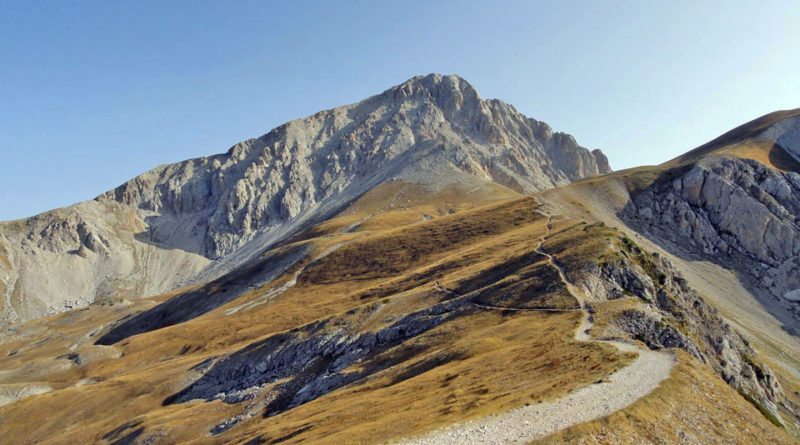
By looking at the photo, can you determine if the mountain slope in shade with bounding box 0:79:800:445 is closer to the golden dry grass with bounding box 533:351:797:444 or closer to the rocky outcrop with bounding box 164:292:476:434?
the golden dry grass with bounding box 533:351:797:444

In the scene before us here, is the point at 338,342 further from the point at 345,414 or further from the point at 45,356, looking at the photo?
the point at 45,356

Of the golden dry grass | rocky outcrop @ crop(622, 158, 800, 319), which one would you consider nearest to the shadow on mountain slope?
rocky outcrop @ crop(622, 158, 800, 319)

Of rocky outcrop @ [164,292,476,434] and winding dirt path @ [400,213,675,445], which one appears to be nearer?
winding dirt path @ [400,213,675,445]

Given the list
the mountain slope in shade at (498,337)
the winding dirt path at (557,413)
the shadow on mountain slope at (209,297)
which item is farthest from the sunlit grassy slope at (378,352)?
the shadow on mountain slope at (209,297)

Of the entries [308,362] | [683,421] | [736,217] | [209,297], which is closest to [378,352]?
[308,362]

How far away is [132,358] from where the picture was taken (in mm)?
107062

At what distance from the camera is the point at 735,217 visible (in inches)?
4326

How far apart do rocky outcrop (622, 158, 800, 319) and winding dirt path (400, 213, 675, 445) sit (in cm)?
8893

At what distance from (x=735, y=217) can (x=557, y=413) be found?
113m

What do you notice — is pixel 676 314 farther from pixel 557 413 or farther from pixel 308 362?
pixel 308 362

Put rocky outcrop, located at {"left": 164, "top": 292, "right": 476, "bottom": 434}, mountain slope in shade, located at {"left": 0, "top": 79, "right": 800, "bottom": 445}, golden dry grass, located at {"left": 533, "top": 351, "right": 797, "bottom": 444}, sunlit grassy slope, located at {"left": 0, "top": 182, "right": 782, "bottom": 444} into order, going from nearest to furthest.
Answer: golden dry grass, located at {"left": 533, "top": 351, "right": 797, "bottom": 444}, mountain slope in shade, located at {"left": 0, "top": 79, "right": 800, "bottom": 445}, sunlit grassy slope, located at {"left": 0, "top": 182, "right": 782, "bottom": 444}, rocky outcrop, located at {"left": 164, "top": 292, "right": 476, "bottom": 434}

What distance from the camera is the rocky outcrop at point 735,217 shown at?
9900 cm

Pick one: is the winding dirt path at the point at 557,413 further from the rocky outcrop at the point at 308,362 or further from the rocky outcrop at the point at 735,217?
the rocky outcrop at the point at 735,217

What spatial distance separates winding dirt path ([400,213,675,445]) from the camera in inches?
878
